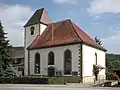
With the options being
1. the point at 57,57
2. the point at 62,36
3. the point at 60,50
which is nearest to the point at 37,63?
the point at 57,57

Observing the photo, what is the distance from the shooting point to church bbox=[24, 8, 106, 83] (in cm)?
4366

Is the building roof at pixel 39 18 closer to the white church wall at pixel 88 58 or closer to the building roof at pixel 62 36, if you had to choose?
the building roof at pixel 62 36

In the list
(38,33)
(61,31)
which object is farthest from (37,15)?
(61,31)

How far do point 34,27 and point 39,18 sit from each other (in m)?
2.12

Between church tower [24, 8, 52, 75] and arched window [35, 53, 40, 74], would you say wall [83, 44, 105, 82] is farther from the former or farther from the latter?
church tower [24, 8, 52, 75]

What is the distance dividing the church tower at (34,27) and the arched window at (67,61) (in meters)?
10.0

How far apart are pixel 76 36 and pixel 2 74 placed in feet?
44.7

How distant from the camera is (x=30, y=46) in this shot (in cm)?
5300

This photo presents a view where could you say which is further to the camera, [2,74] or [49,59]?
[49,59]

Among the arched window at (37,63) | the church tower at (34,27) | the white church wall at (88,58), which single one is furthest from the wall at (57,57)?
the church tower at (34,27)

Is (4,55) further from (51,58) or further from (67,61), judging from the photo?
(67,61)

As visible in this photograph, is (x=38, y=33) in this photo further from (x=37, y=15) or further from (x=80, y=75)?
(x=80, y=75)

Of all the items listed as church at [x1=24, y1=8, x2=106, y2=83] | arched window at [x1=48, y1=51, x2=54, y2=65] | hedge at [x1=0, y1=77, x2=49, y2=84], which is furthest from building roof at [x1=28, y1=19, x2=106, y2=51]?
hedge at [x1=0, y1=77, x2=49, y2=84]

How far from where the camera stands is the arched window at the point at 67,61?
4441 centimetres
